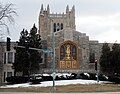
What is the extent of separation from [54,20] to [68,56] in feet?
177

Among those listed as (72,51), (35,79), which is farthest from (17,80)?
(72,51)

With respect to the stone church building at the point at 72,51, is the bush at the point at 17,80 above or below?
below

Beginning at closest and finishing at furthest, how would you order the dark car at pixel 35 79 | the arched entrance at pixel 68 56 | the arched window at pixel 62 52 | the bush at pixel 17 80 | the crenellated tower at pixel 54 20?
the dark car at pixel 35 79, the bush at pixel 17 80, the arched entrance at pixel 68 56, the arched window at pixel 62 52, the crenellated tower at pixel 54 20

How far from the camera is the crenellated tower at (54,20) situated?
418 ft

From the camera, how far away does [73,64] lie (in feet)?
271

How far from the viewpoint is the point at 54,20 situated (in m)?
135

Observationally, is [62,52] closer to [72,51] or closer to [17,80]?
[72,51]

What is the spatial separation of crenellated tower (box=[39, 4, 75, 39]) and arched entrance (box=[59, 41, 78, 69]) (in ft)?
133

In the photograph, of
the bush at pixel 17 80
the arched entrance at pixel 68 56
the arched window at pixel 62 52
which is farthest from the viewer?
the arched window at pixel 62 52

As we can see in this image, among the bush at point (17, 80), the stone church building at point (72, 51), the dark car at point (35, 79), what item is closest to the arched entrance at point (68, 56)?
the stone church building at point (72, 51)

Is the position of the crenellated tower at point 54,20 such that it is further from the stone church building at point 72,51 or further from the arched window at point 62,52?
the arched window at point 62,52

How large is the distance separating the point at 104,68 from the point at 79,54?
23.3 ft

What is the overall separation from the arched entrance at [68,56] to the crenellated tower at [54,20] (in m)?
40.6

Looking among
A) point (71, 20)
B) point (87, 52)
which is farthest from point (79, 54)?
point (71, 20)
